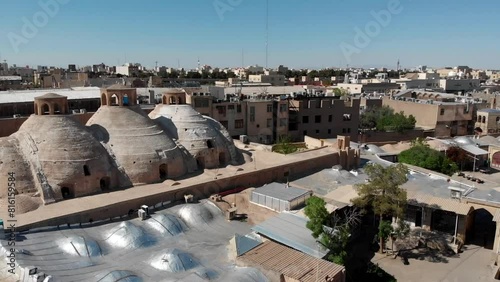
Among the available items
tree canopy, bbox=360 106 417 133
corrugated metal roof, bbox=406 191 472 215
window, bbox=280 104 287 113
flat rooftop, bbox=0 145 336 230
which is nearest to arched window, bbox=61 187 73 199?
flat rooftop, bbox=0 145 336 230

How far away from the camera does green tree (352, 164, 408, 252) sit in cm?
2266

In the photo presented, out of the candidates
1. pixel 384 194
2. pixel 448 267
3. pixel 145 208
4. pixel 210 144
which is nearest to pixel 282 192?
pixel 384 194

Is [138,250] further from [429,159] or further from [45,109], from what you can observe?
[429,159]

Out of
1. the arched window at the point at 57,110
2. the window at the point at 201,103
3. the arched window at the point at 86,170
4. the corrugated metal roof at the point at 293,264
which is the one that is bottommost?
the corrugated metal roof at the point at 293,264

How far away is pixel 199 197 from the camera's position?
82.2 feet

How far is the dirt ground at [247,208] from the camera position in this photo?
23.5m

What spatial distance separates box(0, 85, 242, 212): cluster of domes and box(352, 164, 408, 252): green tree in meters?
11.4

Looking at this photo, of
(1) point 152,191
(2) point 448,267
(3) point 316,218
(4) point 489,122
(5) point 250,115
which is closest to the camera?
(3) point 316,218

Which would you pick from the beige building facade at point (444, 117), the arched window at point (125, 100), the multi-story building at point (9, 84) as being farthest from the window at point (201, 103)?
the beige building facade at point (444, 117)

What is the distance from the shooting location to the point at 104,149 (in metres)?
25.9

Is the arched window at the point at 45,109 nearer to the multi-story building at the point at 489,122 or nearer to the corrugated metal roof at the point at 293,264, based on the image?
the corrugated metal roof at the point at 293,264

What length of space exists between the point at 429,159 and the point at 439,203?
12718 millimetres

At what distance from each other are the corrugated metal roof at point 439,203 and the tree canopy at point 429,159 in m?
11.3

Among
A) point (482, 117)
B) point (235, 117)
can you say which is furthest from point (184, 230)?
point (482, 117)
